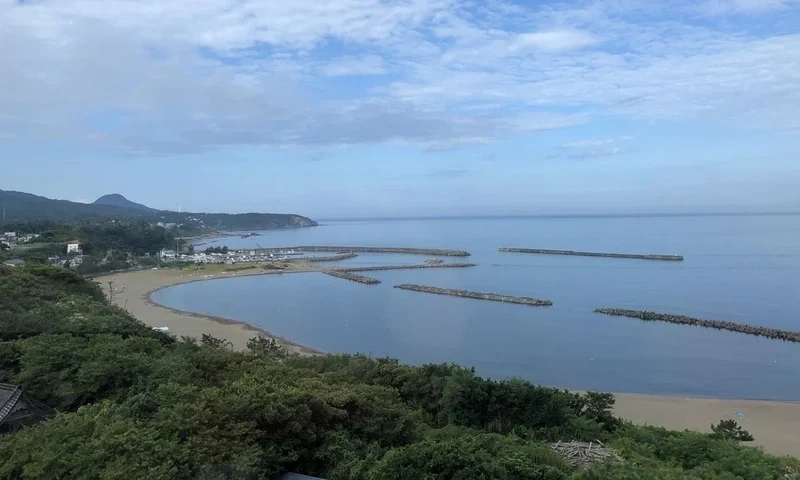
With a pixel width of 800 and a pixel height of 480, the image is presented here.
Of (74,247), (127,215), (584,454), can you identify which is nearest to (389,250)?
(74,247)

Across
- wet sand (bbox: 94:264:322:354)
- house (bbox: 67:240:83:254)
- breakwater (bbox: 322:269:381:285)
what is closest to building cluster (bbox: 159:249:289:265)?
wet sand (bbox: 94:264:322:354)

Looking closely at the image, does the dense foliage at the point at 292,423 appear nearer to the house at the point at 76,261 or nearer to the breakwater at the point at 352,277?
the breakwater at the point at 352,277

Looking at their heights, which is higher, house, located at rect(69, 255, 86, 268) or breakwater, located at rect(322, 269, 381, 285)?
house, located at rect(69, 255, 86, 268)

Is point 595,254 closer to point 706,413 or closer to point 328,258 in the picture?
point 328,258

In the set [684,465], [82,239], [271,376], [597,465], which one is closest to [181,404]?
[271,376]

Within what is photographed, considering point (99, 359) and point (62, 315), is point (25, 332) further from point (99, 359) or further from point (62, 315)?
point (99, 359)

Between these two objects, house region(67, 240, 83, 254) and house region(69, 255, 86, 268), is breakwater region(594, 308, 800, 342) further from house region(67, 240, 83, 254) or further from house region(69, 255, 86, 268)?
house region(67, 240, 83, 254)
